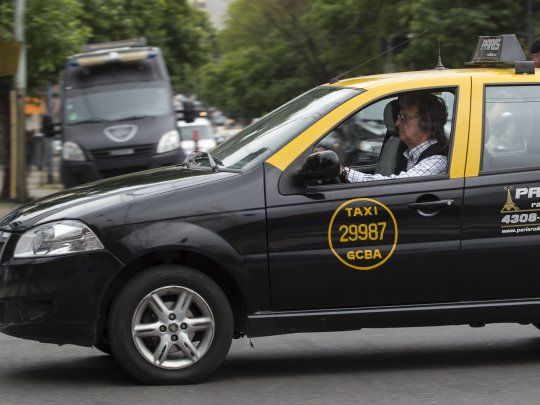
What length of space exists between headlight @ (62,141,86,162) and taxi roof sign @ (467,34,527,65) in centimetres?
1193

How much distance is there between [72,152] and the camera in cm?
1806

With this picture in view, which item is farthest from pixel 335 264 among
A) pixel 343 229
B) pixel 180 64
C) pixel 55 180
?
pixel 180 64

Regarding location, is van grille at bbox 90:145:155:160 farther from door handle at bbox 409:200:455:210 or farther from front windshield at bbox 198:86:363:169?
door handle at bbox 409:200:455:210

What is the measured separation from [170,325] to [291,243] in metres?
0.76

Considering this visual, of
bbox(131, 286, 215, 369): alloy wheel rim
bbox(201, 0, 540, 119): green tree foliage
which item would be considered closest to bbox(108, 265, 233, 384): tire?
bbox(131, 286, 215, 369): alloy wheel rim

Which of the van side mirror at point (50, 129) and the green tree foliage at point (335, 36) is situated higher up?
the green tree foliage at point (335, 36)

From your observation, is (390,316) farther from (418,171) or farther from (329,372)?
(418,171)

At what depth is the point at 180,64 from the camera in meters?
39.2

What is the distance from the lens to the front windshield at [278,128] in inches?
238

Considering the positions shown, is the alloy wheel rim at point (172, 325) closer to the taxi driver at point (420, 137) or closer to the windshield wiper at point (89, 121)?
the taxi driver at point (420, 137)

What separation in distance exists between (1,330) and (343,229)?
73.4 inches

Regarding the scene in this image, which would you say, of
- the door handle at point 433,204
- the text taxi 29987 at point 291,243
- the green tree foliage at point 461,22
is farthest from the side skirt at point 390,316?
the green tree foliage at point 461,22

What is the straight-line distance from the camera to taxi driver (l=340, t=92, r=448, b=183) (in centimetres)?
614

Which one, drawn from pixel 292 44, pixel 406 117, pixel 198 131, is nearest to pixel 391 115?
pixel 406 117
